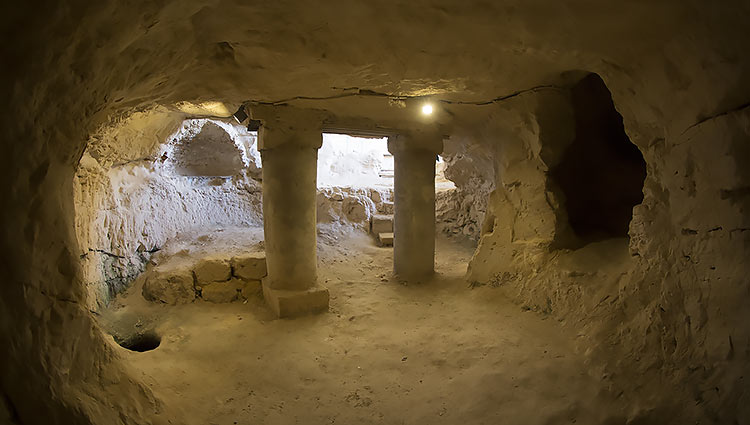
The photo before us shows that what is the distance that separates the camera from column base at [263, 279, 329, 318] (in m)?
4.81

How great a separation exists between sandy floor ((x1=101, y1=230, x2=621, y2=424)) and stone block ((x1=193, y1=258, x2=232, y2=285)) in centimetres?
36

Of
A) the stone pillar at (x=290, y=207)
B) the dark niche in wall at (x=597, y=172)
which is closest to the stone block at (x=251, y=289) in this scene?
the stone pillar at (x=290, y=207)

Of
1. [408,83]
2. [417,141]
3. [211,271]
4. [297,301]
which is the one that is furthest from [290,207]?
[417,141]

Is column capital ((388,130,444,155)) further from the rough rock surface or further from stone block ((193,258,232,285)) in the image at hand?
stone block ((193,258,232,285))

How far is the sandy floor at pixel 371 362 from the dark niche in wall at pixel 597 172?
1.66 meters

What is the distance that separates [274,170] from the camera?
16.2 feet

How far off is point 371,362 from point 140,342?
10.2 ft

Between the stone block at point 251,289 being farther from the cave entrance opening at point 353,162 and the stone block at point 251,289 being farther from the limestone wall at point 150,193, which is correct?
the cave entrance opening at point 353,162

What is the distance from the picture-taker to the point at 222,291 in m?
5.50

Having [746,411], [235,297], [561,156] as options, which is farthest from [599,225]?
[235,297]

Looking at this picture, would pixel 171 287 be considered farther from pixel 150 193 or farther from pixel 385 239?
pixel 385 239

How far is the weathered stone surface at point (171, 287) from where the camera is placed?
5.44m

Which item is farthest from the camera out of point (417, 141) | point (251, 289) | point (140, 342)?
point (417, 141)

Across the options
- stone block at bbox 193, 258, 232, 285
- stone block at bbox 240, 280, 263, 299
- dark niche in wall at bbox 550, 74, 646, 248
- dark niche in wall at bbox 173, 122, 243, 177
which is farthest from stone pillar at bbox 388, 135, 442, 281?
dark niche in wall at bbox 173, 122, 243, 177
